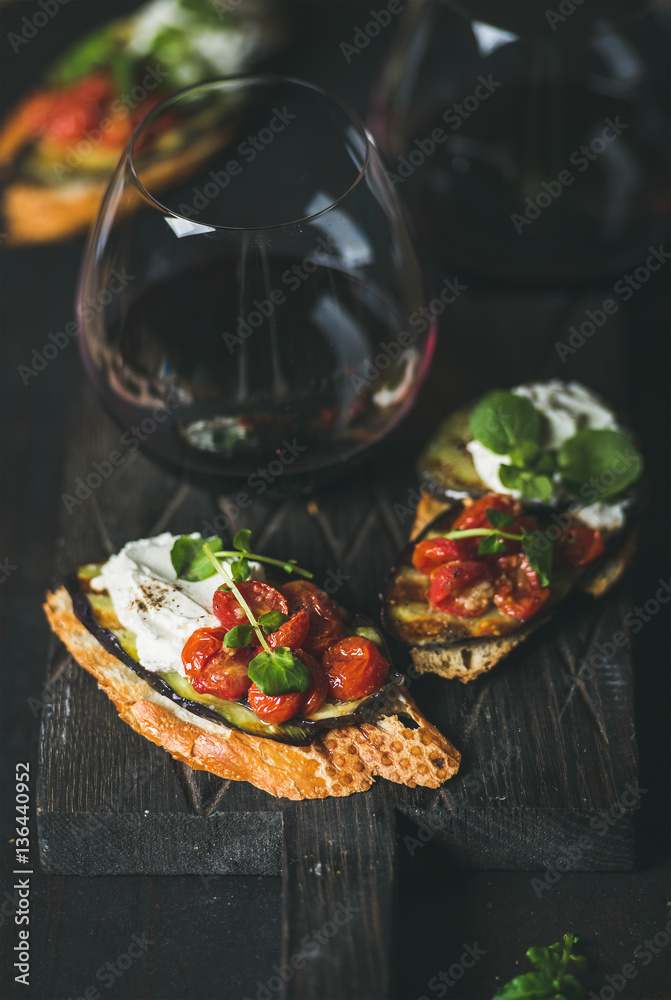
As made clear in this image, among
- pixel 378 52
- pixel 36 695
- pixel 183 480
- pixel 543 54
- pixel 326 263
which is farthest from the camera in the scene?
pixel 378 52

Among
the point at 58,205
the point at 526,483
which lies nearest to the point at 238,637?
the point at 526,483

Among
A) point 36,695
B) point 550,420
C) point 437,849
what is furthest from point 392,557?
point 36,695

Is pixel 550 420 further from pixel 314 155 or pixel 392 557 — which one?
pixel 314 155

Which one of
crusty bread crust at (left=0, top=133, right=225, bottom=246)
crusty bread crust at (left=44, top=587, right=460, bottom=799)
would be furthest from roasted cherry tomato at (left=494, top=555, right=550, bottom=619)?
crusty bread crust at (left=0, top=133, right=225, bottom=246)

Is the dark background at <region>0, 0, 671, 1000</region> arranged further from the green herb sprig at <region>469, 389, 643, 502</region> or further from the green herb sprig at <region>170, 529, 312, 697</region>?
the green herb sprig at <region>170, 529, 312, 697</region>

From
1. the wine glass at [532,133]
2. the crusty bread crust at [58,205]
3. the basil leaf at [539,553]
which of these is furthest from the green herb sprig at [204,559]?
the crusty bread crust at [58,205]

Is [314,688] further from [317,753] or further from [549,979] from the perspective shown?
[549,979]

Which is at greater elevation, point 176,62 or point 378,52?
point 176,62
